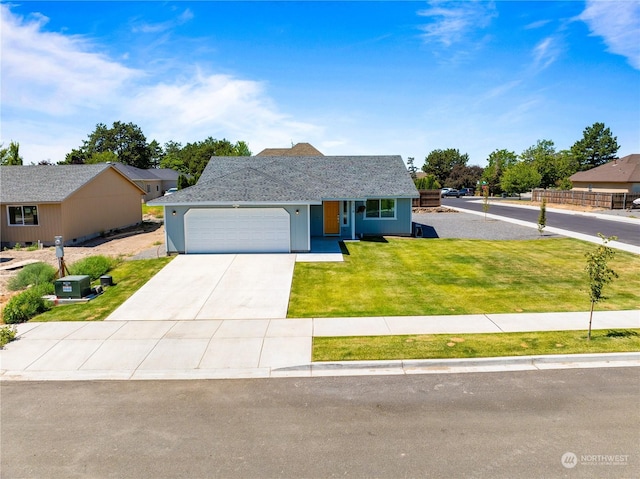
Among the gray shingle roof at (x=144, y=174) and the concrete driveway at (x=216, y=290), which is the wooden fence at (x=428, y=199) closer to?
the concrete driveway at (x=216, y=290)

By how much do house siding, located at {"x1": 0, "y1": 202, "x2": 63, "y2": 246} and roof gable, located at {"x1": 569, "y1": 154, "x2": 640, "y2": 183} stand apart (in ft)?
180

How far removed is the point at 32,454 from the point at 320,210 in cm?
2035

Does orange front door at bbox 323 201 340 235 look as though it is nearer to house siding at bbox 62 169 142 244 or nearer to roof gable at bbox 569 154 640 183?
house siding at bbox 62 169 142 244

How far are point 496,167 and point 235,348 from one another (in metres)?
80.4

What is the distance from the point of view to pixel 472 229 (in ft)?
100.0

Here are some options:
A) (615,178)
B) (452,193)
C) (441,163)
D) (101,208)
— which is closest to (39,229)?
(101,208)

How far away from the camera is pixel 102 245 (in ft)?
91.0

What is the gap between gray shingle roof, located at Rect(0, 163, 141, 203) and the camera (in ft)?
88.2

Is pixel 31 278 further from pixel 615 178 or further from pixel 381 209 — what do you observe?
pixel 615 178

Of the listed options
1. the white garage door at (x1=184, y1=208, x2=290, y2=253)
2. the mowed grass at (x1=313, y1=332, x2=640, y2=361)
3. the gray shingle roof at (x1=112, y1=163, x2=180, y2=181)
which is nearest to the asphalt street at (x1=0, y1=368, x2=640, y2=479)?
the mowed grass at (x1=313, y1=332, x2=640, y2=361)

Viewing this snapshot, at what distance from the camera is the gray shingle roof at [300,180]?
21.7 m

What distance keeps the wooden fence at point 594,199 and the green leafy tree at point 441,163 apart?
137ft

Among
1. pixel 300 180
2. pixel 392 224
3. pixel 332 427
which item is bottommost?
pixel 332 427

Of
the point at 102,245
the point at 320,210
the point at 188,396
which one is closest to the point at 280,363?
the point at 188,396
